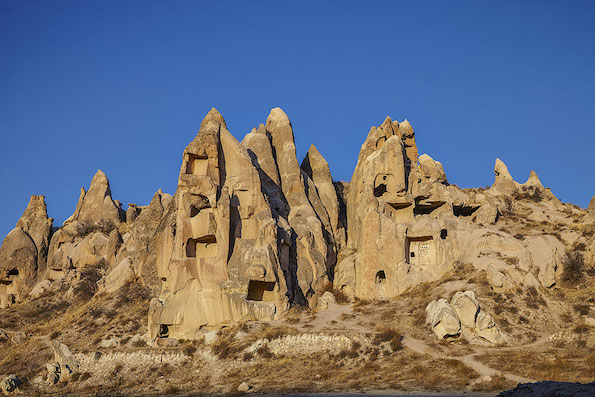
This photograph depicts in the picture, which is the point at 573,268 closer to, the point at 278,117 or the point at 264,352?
the point at 264,352

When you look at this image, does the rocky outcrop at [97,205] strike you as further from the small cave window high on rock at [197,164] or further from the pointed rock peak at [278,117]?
the small cave window high on rock at [197,164]

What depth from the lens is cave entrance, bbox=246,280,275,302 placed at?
129ft

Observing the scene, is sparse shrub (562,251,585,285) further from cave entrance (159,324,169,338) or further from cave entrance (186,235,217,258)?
cave entrance (159,324,169,338)

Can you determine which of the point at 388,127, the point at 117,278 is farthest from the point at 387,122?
the point at 117,278

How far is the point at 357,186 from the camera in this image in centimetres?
4822

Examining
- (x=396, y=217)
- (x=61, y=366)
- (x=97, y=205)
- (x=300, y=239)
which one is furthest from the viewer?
(x=97, y=205)

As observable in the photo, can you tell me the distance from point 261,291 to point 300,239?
550 centimetres

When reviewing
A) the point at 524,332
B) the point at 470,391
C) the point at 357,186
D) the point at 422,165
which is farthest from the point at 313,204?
the point at 470,391

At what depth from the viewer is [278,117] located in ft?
169

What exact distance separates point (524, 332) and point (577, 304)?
13.6 ft

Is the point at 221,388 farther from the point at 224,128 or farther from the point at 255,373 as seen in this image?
the point at 224,128

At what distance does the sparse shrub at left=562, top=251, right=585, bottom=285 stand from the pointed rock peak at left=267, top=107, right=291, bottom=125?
22.4m

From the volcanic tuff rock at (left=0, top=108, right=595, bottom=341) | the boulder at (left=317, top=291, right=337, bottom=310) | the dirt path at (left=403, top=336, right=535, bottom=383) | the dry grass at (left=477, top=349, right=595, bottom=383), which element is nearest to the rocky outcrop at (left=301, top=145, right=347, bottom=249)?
the volcanic tuff rock at (left=0, top=108, right=595, bottom=341)

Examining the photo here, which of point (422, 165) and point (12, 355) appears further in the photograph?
point (422, 165)
